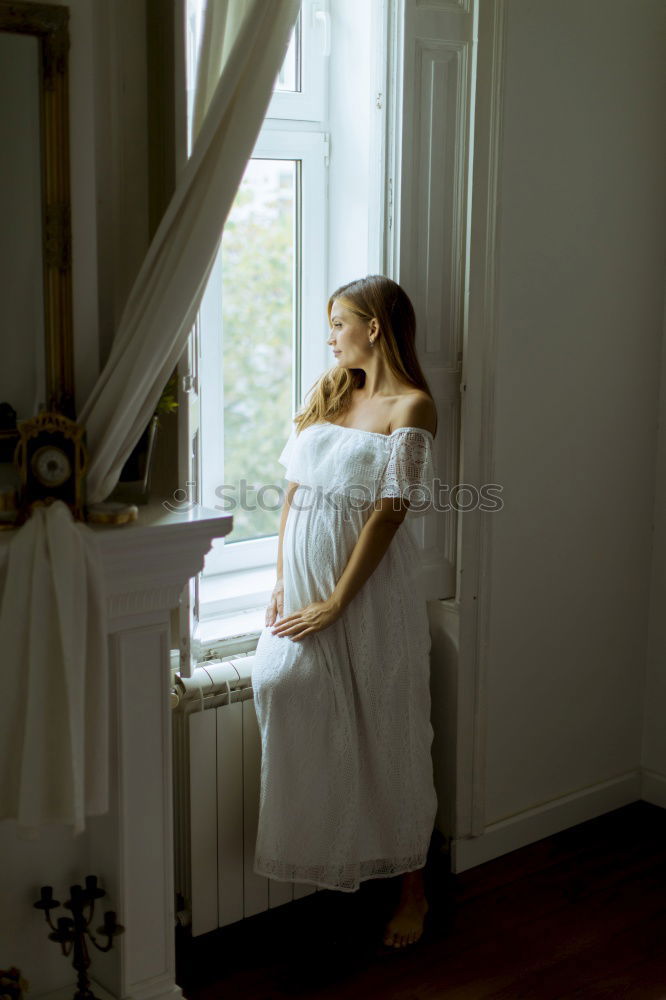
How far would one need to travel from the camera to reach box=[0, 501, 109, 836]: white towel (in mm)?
2006

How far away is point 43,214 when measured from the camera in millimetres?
2084

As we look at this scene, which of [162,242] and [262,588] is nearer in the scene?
[162,242]

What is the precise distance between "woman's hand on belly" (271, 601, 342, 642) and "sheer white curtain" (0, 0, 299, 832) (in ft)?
1.98

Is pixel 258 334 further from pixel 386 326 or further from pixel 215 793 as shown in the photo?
pixel 215 793

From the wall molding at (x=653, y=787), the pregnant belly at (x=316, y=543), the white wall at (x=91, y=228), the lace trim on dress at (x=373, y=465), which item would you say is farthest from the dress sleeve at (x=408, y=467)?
the wall molding at (x=653, y=787)

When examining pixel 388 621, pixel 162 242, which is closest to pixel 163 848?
pixel 388 621

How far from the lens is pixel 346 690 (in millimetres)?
2631

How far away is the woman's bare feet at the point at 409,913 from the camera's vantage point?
2773 mm

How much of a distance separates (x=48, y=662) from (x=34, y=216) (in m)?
0.83

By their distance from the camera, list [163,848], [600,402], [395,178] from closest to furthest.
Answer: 1. [163,848]
2. [395,178]
3. [600,402]

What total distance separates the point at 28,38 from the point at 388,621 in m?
1.46

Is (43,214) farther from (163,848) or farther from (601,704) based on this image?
(601,704)

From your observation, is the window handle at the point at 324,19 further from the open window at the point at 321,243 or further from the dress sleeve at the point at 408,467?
the dress sleeve at the point at 408,467

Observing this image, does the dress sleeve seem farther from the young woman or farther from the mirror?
the mirror
